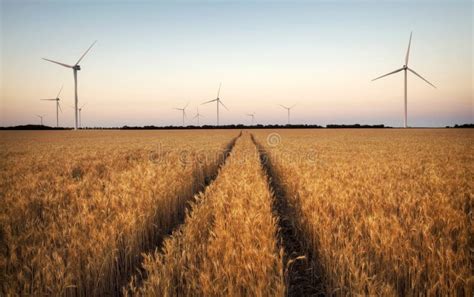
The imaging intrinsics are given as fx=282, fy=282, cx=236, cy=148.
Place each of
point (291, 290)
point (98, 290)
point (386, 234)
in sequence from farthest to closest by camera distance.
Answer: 1. point (386, 234)
2. point (291, 290)
3. point (98, 290)

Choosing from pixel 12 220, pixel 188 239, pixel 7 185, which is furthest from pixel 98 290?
pixel 7 185

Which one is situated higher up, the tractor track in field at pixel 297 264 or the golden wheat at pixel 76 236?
the golden wheat at pixel 76 236

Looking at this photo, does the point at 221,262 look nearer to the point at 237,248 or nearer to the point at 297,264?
the point at 237,248

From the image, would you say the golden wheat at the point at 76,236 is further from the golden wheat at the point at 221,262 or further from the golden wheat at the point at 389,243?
the golden wheat at the point at 389,243

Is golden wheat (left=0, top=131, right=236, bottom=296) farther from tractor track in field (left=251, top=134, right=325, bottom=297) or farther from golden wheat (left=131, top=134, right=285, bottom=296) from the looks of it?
tractor track in field (left=251, top=134, right=325, bottom=297)

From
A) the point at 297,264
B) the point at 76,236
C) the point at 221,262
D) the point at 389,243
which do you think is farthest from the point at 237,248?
the point at 76,236

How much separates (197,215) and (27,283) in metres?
2.73

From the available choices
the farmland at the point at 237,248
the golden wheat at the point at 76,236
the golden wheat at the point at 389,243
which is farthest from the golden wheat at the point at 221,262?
the golden wheat at the point at 389,243

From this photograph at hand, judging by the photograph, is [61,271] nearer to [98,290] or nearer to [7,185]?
[98,290]

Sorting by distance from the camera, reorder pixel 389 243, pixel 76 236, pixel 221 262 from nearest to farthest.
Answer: pixel 221 262 → pixel 389 243 → pixel 76 236

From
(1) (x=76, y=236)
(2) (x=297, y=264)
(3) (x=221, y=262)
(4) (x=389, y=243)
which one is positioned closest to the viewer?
(3) (x=221, y=262)

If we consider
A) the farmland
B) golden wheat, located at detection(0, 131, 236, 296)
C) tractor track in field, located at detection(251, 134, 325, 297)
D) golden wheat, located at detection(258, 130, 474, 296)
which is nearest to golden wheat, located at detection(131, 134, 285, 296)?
the farmland

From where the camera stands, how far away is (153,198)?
6.51 metres

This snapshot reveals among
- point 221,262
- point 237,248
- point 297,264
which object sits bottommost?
point 297,264
